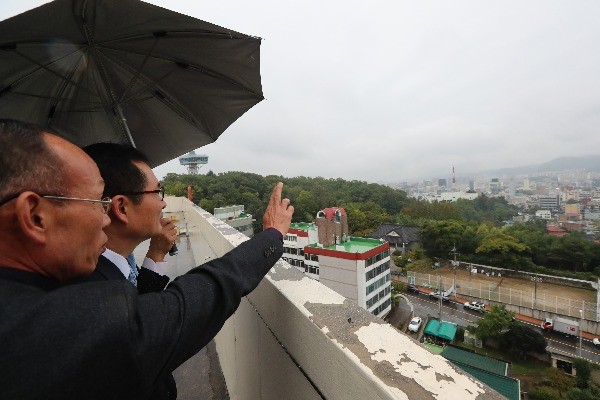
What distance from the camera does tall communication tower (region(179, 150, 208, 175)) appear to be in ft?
201

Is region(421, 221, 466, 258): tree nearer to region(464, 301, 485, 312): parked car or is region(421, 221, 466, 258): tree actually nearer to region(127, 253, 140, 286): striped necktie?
region(464, 301, 485, 312): parked car

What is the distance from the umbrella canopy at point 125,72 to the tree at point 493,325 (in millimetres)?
17058

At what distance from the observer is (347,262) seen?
1572cm

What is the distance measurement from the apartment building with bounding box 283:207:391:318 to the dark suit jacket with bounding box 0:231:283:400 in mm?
15235

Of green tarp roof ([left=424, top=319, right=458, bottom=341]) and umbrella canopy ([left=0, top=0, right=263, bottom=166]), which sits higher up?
umbrella canopy ([left=0, top=0, right=263, bottom=166])

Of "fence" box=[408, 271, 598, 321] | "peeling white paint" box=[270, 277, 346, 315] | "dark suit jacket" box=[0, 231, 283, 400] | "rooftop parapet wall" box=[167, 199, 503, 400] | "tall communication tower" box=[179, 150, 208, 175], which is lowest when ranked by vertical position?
"fence" box=[408, 271, 598, 321]

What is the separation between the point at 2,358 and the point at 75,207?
1.07 ft

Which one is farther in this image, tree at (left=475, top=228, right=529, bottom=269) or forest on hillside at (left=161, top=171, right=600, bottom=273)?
tree at (left=475, top=228, right=529, bottom=269)

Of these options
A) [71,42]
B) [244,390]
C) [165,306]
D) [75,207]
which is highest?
[71,42]

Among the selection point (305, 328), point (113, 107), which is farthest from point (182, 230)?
point (305, 328)

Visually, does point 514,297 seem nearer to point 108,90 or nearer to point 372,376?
point 372,376

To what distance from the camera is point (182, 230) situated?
6.71 metres

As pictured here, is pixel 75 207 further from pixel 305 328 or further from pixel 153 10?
pixel 153 10

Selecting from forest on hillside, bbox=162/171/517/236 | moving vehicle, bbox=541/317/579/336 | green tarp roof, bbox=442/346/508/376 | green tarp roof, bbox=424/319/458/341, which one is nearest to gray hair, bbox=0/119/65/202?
green tarp roof, bbox=442/346/508/376
